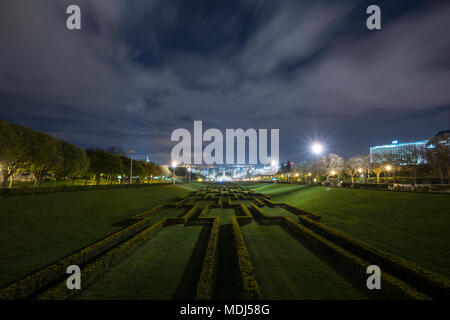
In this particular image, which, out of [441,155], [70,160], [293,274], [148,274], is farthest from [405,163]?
[70,160]

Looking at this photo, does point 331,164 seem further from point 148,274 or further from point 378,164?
point 148,274

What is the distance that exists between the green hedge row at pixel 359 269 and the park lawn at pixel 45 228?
1113 cm

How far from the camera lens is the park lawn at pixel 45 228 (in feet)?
22.8

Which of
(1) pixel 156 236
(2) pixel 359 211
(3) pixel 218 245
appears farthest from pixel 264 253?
(2) pixel 359 211

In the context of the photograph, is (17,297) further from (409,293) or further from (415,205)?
(415,205)

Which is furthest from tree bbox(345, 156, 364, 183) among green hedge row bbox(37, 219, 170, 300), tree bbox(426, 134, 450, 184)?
green hedge row bbox(37, 219, 170, 300)

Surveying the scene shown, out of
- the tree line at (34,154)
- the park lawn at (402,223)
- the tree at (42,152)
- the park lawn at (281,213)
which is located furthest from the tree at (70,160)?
the park lawn at (402,223)

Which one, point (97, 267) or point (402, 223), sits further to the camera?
point (402, 223)

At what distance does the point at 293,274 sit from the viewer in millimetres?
6230

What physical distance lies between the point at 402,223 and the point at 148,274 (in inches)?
580

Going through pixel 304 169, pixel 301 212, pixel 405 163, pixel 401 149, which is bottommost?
pixel 301 212

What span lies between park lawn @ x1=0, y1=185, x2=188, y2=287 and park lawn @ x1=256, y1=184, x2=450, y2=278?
14.5m
